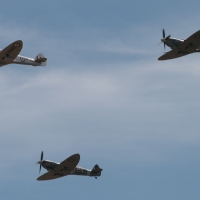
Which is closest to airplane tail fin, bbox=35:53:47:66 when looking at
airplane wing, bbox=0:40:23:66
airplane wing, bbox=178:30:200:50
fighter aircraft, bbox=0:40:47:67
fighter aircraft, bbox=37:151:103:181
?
fighter aircraft, bbox=0:40:47:67

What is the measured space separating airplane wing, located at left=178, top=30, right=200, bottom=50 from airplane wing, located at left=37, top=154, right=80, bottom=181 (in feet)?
52.8

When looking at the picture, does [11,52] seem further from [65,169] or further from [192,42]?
[192,42]

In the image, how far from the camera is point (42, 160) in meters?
71.4

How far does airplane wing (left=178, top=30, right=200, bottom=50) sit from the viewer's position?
66375mm

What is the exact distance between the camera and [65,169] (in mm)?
70000

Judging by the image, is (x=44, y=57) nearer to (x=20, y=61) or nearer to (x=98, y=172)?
(x=20, y=61)

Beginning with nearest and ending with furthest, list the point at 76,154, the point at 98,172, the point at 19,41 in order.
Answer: the point at 19,41 → the point at 76,154 → the point at 98,172

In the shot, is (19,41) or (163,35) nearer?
(19,41)

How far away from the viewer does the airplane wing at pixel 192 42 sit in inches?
2613

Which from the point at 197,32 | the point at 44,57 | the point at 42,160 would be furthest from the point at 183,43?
the point at 42,160

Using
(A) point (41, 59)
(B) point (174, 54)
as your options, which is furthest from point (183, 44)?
(A) point (41, 59)

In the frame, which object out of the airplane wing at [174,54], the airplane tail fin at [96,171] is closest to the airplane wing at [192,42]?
the airplane wing at [174,54]

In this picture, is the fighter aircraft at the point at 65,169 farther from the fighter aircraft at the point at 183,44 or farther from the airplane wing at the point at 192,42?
the airplane wing at the point at 192,42

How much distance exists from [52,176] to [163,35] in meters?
19.8
